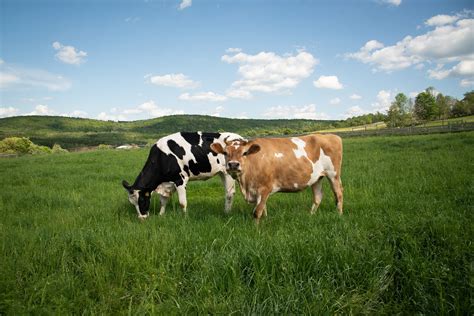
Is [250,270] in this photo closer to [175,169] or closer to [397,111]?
[175,169]

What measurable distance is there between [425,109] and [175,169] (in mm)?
87191

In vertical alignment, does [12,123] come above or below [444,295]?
above

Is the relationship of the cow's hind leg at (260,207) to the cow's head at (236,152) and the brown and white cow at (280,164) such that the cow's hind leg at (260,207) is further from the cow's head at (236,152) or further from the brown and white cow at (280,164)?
the cow's head at (236,152)

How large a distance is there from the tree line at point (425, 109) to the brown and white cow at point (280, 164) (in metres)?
75.5

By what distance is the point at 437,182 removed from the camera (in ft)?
24.7

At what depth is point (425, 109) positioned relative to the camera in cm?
7725

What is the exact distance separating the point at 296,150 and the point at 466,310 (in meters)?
4.40

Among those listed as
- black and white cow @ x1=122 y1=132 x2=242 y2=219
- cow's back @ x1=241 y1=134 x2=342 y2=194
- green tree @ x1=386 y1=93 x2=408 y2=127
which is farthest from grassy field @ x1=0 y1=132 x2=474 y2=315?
green tree @ x1=386 y1=93 x2=408 y2=127

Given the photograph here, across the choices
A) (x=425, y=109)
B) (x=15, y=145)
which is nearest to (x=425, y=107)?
(x=425, y=109)

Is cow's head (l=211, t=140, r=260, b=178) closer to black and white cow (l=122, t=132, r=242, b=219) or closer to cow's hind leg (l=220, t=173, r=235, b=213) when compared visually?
cow's hind leg (l=220, t=173, r=235, b=213)

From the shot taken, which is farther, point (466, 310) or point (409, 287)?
point (409, 287)

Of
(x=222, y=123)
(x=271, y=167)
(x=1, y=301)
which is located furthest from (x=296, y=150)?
(x=222, y=123)

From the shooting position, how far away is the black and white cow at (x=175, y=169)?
23.0 ft

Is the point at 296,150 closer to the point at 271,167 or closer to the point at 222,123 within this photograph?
the point at 271,167
